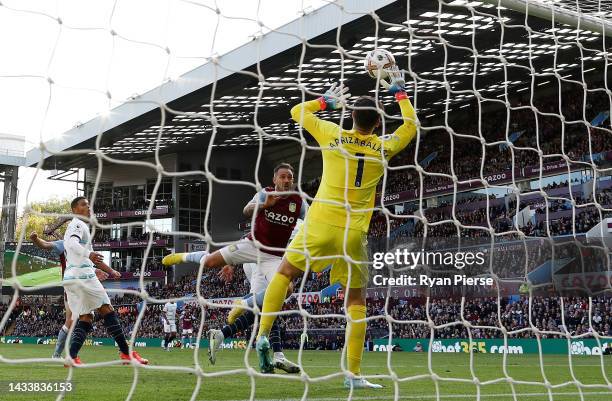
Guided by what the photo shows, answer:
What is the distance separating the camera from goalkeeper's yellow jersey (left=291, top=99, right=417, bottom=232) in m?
4.88

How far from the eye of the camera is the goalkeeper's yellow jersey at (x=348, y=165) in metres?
4.88

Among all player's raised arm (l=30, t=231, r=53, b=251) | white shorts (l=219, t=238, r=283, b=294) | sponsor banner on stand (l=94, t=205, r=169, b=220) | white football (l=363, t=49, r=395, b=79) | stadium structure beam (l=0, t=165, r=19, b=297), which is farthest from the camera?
sponsor banner on stand (l=94, t=205, r=169, b=220)

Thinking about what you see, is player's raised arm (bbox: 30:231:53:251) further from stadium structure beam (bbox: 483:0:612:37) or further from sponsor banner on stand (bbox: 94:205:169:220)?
sponsor banner on stand (bbox: 94:205:169:220)

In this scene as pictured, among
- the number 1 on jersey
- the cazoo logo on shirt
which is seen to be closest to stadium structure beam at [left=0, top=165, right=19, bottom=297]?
the cazoo logo on shirt

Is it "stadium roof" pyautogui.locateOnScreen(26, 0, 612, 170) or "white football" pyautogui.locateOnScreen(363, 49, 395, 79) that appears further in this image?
"stadium roof" pyautogui.locateOnScreen(26, 0, 612, 170)

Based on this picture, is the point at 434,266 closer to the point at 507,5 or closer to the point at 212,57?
the point at 507,5

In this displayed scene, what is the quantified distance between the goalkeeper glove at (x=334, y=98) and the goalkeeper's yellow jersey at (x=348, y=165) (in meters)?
0.05

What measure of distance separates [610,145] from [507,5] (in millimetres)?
22173

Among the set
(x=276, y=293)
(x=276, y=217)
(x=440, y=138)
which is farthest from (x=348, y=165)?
(x=440, y=138)

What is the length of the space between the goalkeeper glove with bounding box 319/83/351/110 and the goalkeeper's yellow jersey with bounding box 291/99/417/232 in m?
0.05

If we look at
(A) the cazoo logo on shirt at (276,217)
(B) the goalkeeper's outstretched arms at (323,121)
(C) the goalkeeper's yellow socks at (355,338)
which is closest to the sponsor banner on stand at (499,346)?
(A) the cazoo logo on shirt at (276,217)

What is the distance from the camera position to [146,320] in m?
33.8

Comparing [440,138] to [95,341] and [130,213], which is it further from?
[130,213]

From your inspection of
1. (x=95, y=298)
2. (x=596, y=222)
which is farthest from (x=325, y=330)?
(x=95, y=298)
